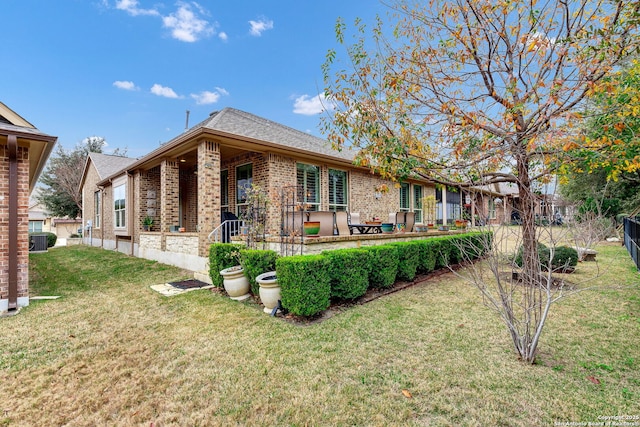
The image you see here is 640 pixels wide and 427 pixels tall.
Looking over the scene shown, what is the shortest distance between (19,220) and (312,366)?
5.77 meters

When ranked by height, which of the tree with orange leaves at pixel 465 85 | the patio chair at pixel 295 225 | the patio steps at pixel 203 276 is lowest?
the patio steps at pixel 203 276

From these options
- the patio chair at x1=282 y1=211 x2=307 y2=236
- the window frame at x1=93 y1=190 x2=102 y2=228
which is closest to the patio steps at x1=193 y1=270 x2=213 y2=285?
the patio chair at x1=282 y1=211 x2=307 y2=236

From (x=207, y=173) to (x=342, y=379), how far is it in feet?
19.5

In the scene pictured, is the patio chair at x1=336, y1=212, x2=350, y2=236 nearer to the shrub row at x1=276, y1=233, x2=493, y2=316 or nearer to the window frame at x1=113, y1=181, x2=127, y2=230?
the shrub row at x1=276, y1=233, x2=493, y2=316

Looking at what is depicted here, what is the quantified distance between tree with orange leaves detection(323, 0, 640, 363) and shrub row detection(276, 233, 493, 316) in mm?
1675

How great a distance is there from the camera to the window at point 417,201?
49.9 ft

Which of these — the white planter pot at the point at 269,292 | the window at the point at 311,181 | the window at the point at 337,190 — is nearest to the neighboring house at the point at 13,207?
the white planter pot at the point at 269,292

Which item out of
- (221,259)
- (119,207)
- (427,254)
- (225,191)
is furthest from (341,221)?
(119,207)

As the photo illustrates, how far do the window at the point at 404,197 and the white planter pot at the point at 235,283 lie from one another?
33.6 ft

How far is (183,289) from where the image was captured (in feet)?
20.8

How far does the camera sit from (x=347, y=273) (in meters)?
5.08

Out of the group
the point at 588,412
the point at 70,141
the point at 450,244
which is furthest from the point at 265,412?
the point at 70,141

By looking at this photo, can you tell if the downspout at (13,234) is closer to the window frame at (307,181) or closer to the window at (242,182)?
the window at (242,182)

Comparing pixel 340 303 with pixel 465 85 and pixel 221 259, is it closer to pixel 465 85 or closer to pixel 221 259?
pixel 221 259
